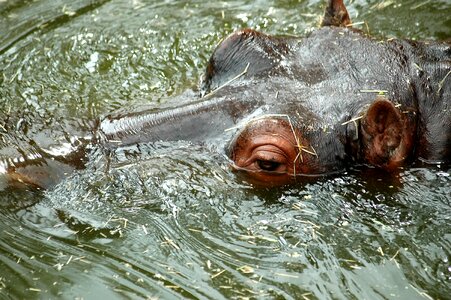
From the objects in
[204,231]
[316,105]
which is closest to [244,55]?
[316,105]

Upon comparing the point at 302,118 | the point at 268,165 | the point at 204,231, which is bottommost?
the point at 204,231

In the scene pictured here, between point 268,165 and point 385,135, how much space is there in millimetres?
889

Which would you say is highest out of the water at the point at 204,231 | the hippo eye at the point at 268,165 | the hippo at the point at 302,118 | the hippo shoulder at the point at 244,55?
the hippo shoulder at the point at 244,55

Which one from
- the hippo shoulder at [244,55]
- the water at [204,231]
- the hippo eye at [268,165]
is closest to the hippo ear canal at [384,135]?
the water at [204,231]

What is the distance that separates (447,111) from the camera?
555 cm

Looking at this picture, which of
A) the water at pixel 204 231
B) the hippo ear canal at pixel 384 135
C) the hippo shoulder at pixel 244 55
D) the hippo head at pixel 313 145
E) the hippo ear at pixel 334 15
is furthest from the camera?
the hippo ear at pixel 334 15

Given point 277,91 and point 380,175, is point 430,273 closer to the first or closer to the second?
point 380,175

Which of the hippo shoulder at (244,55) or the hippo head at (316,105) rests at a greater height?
the hippo shoulder at (244,55)

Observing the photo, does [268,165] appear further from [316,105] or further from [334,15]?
[334,15]

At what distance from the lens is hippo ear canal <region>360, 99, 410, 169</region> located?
5168 mm

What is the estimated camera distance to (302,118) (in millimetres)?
5406

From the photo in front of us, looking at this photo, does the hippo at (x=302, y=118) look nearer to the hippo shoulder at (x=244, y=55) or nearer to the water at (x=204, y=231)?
the hippo shoulder at (x=244, y=55)

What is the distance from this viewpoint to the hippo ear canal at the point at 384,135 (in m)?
5.17

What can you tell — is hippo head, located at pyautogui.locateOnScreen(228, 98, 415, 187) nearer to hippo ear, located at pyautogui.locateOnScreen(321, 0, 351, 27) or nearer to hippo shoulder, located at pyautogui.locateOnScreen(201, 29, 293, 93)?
hippo shoulder, located at pyautogui.locateOnScreen(201, 29, 293, 93)
